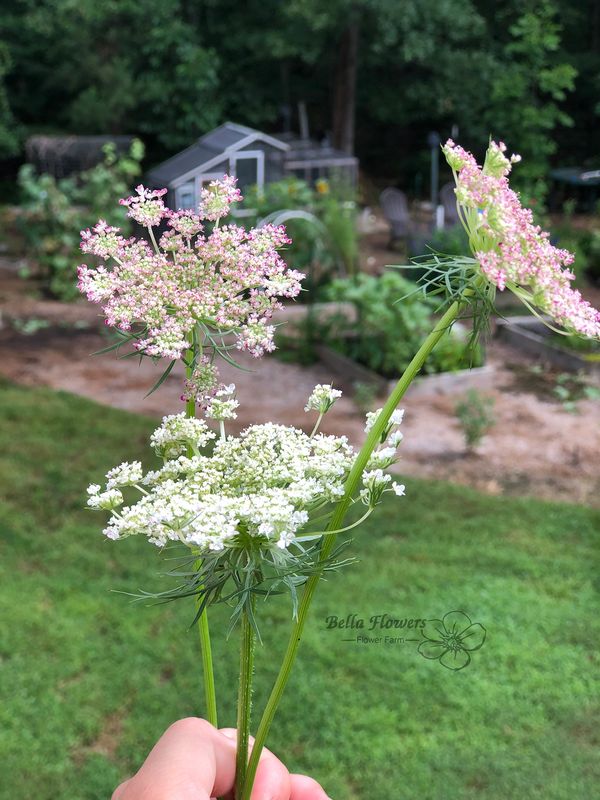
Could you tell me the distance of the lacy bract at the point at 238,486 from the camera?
0.93 metres

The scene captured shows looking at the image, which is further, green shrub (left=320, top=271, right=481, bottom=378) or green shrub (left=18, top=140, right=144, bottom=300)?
green shrub (left=18, top=140, right=144, bottom=300)

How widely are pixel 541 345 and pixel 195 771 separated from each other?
861 centimetres

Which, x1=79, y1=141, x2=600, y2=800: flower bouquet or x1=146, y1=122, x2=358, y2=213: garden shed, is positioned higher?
x1=79, y1=141, x2=600, y2=800: flower bouquet

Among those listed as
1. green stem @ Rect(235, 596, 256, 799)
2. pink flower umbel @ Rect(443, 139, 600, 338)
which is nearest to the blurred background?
green stem @ Rect(235, 596, 256, 799)

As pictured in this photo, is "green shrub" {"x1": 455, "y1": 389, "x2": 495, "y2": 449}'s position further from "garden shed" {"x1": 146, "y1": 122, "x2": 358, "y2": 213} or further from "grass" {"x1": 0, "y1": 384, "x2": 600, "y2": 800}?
"garden shed" {"x1": 146, "y1": 122, "x2": 358, "y2": 213}

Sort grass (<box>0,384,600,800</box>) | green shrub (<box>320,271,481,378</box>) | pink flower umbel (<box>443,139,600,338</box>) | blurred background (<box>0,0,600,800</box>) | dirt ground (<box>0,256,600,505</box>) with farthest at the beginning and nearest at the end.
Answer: green shrub (<box>320,271,481,378</box>)
dirt ground (<box>0,256,600,505</box>)
blurred background (<box>0,0,600,800</box>)
grass (<box>0,384,600,800</box>)
pink flower umbel (<box>443,139,600,338</box>)

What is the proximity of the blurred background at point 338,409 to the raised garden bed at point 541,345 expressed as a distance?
3 centimetres

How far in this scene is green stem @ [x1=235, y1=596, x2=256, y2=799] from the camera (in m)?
1.05

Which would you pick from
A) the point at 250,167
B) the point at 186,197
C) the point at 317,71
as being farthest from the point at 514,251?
the point at 317,71

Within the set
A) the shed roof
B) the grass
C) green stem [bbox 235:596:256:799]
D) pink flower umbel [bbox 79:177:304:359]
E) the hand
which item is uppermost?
pink flower umbel [bbox 79:177:304:359]

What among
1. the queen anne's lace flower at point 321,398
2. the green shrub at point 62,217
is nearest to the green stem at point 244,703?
the queen anne's lace flower at point 321,398

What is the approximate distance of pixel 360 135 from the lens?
65.2ft

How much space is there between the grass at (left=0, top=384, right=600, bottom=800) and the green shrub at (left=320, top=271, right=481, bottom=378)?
8.43 feet

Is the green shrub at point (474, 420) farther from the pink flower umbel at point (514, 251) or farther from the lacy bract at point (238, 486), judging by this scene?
the pink flower umbel at point (514, 251)
